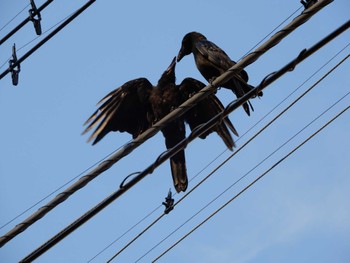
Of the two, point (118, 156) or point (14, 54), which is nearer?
point (118, 156)

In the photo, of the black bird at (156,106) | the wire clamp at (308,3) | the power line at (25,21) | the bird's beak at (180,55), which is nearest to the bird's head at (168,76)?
the black bird at (156,106)

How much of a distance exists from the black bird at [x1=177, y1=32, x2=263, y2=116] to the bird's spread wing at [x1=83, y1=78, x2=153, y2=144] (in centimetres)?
69

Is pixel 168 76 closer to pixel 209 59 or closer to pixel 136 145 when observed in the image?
pixel 209 59

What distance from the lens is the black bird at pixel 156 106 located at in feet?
28.7

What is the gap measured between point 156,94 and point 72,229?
404 centimetres

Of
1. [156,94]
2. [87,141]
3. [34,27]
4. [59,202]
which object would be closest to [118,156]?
[59,202]

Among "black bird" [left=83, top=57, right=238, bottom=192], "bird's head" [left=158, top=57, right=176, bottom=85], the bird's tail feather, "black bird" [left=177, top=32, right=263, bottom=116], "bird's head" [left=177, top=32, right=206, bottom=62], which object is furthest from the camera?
"bird's head" [left=177, top=32, right=206, bottom=62]

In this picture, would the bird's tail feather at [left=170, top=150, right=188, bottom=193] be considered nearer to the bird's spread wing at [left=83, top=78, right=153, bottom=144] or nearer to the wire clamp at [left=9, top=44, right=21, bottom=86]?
the bird's spread wing at [left=83, top=78, right=153, bottom=144]

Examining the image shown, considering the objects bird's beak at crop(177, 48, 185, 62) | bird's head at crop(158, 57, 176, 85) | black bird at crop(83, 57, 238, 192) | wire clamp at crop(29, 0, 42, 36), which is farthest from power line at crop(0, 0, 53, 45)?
bird's beak at crop(177, 48, 185, 62)

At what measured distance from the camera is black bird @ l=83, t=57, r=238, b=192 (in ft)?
28.7

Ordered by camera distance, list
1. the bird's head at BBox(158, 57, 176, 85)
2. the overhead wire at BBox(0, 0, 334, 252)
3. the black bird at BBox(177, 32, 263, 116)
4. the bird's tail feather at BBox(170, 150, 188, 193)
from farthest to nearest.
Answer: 1. the bird's head at BBox(158, 57, 176, 85)
2. the bird's tail feather at BBox(170, 150, 188, 193)
3. the black bird at BBox(177, 32, 263, 116)
4. the overhead wire at BBox(0, 0, 334, 252)

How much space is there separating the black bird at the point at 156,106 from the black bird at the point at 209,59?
0.33 meters

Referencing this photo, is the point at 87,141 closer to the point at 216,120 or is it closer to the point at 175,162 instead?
the point at 175,162

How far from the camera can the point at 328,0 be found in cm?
493
